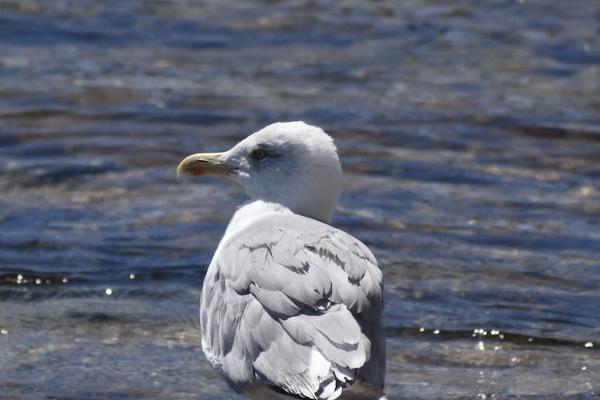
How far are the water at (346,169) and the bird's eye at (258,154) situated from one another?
926mm

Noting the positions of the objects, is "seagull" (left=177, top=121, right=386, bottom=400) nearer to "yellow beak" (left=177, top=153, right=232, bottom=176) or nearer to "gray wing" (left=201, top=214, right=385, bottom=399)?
"gray wing" (left=201, top=214, right=385, bottom=399)

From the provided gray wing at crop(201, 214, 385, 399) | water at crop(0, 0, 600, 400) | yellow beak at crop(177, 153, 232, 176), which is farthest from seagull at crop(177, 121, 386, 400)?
water at crop(0, 0, 600, 400)

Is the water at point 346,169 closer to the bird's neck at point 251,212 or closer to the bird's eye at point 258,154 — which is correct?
the bird's neck at point 251,212

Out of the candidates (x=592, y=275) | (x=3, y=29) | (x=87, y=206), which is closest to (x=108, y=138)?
(x=87, y=206)

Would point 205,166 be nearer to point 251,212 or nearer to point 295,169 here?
point 251,212

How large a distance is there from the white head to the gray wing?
0.24 metres

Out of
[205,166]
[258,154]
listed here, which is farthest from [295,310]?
[205,166]

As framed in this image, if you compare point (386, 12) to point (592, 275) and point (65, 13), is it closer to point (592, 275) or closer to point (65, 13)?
point (65, 13)

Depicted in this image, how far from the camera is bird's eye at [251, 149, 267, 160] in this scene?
5340mm

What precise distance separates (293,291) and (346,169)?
431cm

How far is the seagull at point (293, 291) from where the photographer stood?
A: 418cm

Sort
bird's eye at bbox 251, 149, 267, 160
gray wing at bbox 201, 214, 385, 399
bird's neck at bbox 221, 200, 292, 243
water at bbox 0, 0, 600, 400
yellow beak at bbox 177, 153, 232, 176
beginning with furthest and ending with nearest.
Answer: water at bbox 0, 0, 600, 400 → yellow beak at bbox 177, 153, 232, 176 → bird's eye at bbox 251, 149, 267, 160 → bird's neck at bbox 221, 200, 292, 243 → gray wing at bbox 201, 214, 385, 399

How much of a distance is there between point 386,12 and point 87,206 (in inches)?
200

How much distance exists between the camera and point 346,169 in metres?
8.68
